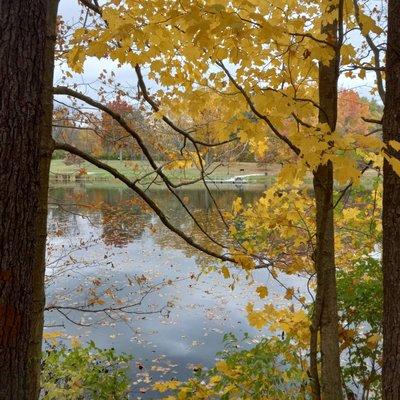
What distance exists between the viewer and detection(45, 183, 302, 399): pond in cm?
670

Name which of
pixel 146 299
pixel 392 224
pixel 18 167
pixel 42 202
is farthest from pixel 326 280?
pixel 146 299

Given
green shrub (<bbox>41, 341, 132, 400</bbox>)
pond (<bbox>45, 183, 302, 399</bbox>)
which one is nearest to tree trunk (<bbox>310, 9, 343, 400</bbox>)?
green shrub (<bbox>41, 341, 132, 400</bbox>)

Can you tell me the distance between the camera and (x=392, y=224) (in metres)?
2.04

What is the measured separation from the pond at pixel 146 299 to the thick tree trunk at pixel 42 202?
2.62 m

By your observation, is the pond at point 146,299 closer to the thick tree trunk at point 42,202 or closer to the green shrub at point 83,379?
the green shrub at point 83,379

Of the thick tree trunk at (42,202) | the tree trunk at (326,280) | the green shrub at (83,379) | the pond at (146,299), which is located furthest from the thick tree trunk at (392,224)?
the pond at (146,299)

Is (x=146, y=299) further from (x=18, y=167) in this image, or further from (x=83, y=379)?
(x=18, y=167)

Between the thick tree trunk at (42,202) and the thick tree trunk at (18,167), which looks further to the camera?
the thick tree trunk at (42,202)

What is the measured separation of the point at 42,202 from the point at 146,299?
8.17 m

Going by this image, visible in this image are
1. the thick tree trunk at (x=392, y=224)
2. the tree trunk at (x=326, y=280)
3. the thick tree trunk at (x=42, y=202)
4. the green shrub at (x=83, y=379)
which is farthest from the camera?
the green shrub at (x=83, y=379)

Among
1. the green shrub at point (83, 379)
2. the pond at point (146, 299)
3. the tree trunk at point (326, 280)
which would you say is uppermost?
the tree trunk at point (326, 280)

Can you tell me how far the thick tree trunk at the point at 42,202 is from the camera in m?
1.64

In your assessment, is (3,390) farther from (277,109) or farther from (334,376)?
(334,376)

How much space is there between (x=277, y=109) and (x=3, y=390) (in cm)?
163
